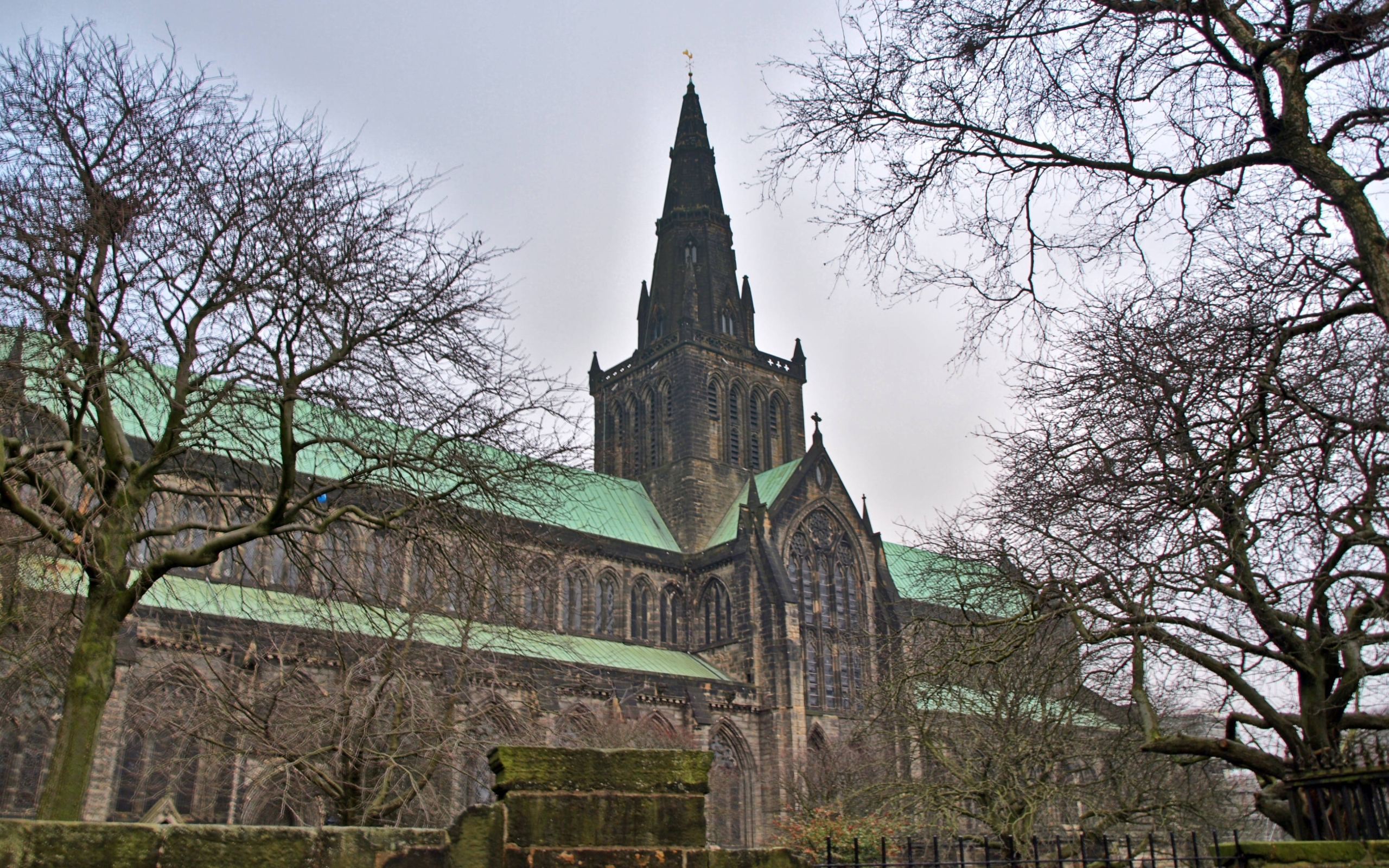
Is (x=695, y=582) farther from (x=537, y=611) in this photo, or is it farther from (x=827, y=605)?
(x=537, y=611)

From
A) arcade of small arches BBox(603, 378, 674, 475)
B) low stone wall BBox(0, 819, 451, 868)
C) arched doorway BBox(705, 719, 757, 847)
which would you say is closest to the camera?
low stone wall BBox(0, 819, 451, 868)

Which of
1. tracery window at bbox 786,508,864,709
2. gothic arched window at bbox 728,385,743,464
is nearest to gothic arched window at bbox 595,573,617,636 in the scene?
tracery window at bbox 786,508,864,709

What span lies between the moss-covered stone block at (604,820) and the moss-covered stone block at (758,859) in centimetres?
13

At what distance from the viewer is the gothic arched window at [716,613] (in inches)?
1566

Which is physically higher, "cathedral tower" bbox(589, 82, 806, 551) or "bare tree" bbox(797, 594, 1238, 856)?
"cathedral tower" bbox(589, 82, 806, 551)

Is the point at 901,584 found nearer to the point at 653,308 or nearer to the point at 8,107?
the point at 653,308

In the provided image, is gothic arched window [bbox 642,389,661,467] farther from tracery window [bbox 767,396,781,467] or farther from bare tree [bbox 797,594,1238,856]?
bare tree [bbox 797,594,1238,856]

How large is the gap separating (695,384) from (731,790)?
17106 millimetres

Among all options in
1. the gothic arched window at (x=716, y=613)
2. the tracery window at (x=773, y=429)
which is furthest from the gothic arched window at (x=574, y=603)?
the tracery window at (x=773, y=429)

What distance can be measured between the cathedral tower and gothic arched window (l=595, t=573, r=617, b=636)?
4504 mm

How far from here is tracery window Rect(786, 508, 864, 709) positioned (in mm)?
38875

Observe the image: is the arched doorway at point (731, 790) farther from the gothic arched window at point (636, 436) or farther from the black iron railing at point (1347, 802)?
the black iron railing at point (1347, 802)

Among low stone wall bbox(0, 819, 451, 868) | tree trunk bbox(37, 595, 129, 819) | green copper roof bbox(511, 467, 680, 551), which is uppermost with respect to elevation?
green copper roof bbox(511, 467, 680, 551)

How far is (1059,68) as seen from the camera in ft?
28.3
